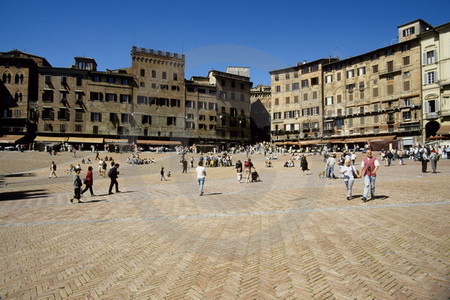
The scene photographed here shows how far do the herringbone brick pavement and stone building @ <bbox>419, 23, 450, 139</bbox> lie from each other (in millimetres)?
37617

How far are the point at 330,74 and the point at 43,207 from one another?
5343 centimetres

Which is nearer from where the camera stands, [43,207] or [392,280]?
[392,280]

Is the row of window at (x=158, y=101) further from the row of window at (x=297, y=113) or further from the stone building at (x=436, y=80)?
the stone building at (x=436, y=80)

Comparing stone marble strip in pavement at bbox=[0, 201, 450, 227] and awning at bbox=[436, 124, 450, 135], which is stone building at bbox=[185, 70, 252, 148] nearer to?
awning at bbox=[436, 124, 450, 135]

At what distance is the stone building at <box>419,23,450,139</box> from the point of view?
128 feet

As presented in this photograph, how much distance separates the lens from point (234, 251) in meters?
5.46

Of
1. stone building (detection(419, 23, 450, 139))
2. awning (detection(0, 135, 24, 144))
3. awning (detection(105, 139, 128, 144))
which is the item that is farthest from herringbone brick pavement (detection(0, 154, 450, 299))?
A: awning (detection(0, 135, 24, 144))

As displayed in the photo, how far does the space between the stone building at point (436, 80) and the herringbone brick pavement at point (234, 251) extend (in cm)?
3762

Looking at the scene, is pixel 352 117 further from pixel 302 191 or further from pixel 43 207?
pixel 43 207

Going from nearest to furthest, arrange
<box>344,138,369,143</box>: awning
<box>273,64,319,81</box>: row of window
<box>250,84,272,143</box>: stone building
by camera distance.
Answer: <box>344,138,369,143</box>: awning → <box>273,64,319,81</box>: row of window → <box>250,84,272,143</box>: stone building

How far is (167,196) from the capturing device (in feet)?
41.2

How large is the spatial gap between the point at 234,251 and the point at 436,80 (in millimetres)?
47782

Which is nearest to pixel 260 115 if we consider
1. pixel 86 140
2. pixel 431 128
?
pixel 431 128

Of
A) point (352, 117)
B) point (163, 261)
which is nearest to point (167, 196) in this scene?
point (163, 261)
